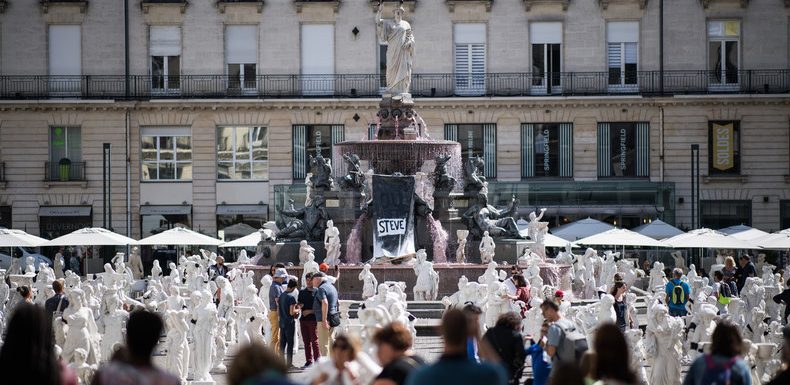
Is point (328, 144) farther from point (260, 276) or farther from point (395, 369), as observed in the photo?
point (395, 369)

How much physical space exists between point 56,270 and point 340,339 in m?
34.1

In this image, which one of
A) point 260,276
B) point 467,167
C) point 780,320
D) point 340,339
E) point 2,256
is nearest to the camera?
point 340,339

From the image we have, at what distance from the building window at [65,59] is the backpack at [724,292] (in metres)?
33.1

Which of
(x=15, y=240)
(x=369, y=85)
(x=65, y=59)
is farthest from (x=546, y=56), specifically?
(x=15, y=240)

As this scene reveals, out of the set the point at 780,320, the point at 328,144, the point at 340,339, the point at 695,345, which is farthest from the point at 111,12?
the point at 340,339

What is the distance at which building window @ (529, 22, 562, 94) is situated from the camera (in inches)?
2197

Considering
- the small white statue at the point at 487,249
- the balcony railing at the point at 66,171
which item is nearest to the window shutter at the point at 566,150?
the balcony railing at the point at 66,171

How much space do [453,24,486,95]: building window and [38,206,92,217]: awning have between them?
1398 cm

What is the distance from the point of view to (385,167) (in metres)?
33.3

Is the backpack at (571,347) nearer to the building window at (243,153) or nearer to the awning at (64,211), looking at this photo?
A: the building window at (243,153)

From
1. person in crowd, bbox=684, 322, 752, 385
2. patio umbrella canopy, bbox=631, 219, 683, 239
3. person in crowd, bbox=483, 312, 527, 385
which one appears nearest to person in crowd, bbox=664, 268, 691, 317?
person in crowd, bbox=483, 312, 527, 385

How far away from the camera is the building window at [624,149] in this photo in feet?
182

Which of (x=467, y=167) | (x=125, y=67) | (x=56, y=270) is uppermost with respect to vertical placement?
(x=125, y=67)

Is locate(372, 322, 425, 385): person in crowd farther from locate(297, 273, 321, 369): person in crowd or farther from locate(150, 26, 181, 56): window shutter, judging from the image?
locate(150, 26, 181, 56): window shutter
